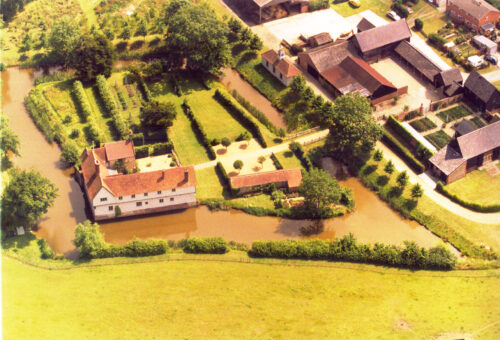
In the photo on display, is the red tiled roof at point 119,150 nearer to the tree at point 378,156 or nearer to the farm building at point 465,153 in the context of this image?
the tree at point 378,156

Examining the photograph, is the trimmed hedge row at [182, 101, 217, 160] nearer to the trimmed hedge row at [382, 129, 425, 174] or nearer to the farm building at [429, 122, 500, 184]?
the trimmed hedge row at [382, 129, 425, 174]

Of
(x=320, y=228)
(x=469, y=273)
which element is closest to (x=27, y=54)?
(x=320, y=228)

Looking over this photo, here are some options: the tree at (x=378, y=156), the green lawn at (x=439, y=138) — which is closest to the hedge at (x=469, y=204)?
the green lawn at (x=439, y=138)

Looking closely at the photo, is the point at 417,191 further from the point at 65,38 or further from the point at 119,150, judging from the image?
the point at 65,38

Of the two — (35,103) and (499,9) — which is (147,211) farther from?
(499,9)

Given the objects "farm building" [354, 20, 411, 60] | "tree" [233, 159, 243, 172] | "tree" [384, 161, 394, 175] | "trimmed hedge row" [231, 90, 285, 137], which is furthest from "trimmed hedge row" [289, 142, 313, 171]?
"farm building" [354, 20, 411, 60]
